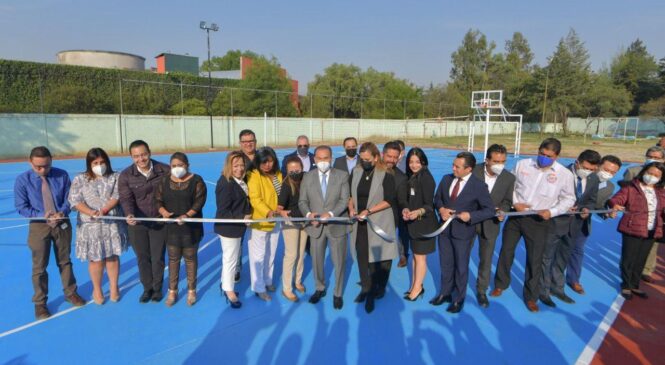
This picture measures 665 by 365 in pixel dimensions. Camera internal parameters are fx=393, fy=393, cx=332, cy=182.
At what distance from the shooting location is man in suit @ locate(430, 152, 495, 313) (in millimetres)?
4383

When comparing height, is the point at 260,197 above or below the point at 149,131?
below

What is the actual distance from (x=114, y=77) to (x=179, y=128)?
7.77 meters

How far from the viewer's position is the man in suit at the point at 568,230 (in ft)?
15.5

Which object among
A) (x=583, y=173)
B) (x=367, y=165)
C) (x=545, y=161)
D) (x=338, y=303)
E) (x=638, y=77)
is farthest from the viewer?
(x=638, y=77)

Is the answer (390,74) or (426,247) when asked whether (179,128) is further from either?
(390,74)

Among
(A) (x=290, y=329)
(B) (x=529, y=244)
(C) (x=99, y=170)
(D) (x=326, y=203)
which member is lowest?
(A) (x=290, y=329)

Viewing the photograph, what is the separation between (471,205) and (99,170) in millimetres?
4223

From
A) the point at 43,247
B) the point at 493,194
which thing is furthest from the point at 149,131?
the point at 493,194

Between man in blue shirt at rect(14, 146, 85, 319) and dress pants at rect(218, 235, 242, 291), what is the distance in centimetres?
180

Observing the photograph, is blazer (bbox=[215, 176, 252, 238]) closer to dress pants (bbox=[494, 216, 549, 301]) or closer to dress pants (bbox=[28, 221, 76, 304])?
dress pants (bbox=[28, 221, 76, 304])

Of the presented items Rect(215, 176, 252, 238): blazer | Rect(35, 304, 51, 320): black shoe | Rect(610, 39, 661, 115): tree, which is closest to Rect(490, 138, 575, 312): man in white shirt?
Rect(215, 176, 252, 238): blazer

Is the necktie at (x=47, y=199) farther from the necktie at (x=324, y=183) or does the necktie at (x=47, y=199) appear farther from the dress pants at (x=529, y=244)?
the dress pants at (x=529, y=244)

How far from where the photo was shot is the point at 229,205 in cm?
454

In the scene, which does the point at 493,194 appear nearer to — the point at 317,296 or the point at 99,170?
the point at 317,296
